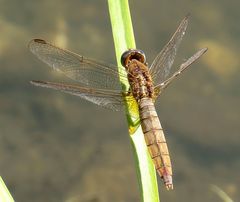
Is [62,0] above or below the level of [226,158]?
above

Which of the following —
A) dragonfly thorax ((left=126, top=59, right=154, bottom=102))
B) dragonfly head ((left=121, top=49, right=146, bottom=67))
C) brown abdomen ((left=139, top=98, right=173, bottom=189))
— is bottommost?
brown abdomen ((left=139, top=98, right=173, bottom=189))

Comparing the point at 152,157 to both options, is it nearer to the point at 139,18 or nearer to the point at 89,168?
the point at 89,168

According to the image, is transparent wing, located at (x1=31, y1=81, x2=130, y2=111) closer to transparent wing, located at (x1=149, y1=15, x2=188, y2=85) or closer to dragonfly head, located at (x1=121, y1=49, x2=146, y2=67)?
dragonfly head, located at (x1=121, y1=49, x2=146, y2=67)

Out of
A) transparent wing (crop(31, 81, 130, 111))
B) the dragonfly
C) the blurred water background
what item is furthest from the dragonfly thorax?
the blurred water background

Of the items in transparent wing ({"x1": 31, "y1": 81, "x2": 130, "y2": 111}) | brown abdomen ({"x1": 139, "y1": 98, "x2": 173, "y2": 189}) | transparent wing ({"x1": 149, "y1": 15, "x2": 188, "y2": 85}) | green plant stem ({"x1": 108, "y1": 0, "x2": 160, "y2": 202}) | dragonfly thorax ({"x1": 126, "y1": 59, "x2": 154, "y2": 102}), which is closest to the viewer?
green plant stem ({"x1": 108, "y1": 0, "x2": 160, "y2": 202})

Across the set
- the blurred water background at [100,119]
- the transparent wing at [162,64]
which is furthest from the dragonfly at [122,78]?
the blurred water background at [100,119]

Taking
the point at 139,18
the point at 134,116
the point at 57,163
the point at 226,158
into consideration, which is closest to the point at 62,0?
the point at 139,18

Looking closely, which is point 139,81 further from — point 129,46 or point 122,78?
point 129,46

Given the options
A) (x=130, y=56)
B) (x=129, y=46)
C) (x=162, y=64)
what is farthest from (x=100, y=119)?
(x=129, y=46)
